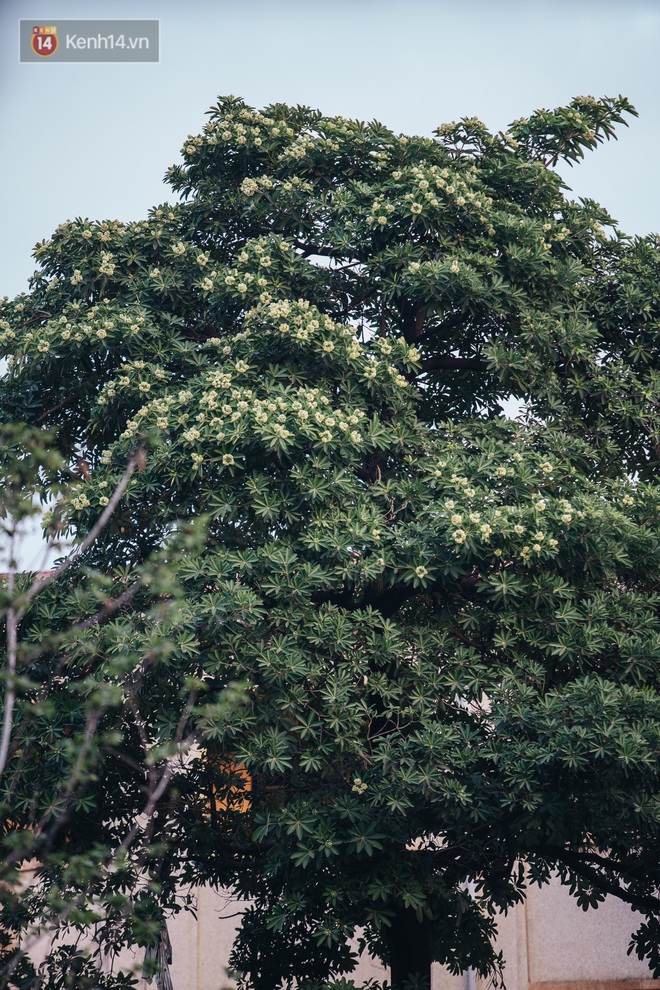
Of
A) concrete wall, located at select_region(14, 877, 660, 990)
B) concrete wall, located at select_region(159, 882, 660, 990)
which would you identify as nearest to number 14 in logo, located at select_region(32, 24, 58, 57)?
concrete wall, located at select_region(14, 877, 660, 990)

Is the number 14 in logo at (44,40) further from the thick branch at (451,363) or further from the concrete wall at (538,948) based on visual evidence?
the concrete wall at (538,948)

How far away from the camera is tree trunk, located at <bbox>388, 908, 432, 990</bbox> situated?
407 inches

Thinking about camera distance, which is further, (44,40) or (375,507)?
(44,40)

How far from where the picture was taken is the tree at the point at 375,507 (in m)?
8.73

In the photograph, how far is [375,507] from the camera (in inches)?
362

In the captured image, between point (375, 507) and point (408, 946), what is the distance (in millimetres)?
4095

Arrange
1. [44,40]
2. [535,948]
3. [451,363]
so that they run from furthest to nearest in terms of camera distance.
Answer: [535,948]
[44,40]
[451,363]

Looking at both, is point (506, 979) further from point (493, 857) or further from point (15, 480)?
point (15, 480)

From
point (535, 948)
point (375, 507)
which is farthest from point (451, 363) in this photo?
point (535, 948)

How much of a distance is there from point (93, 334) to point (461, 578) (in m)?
3.83

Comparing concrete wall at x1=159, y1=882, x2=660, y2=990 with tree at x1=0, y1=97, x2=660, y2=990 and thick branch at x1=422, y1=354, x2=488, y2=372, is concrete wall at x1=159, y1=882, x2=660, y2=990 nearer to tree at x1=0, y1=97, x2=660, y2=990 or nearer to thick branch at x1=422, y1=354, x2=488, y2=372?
tree at x1=0, y1=97, x2=660, y2=990

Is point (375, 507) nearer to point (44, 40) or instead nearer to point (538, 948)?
point (44, 40)

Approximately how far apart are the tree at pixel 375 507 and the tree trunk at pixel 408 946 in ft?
0.10

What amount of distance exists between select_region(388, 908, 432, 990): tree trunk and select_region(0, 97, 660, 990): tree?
1.2 inches
